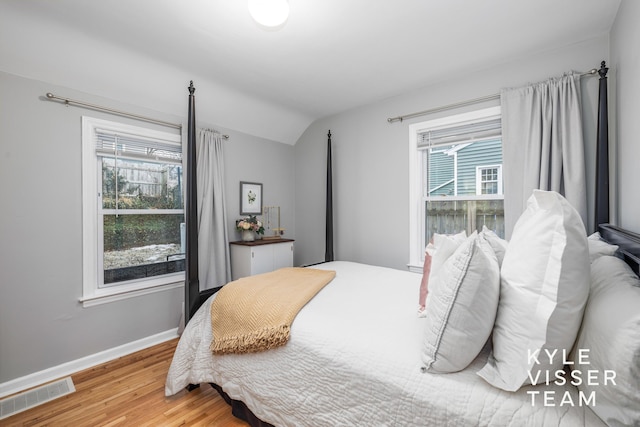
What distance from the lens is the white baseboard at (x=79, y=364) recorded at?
6.75 feet

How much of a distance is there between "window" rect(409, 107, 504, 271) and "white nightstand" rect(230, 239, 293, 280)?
4.97 ft

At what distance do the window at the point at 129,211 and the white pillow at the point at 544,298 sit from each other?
2.89 m

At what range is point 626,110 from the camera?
1732mm

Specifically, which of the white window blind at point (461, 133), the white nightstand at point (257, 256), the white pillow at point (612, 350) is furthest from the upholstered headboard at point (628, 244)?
the white nightstand at point (257, 256)

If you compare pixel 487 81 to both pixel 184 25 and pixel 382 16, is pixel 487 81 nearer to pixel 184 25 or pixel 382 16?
pixel 382 16

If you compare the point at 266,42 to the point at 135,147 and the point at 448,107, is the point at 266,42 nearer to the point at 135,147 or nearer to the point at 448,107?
the point at 135,147

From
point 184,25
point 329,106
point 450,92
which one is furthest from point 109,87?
point 450,92

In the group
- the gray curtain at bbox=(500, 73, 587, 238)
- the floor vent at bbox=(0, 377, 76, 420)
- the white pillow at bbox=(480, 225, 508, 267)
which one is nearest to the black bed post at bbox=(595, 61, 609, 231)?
the gray curtain at bbox=(500, 73, 587, 238)

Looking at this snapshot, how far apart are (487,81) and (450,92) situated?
0.32 m

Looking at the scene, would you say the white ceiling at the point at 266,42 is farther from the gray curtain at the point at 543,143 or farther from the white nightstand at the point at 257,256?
the white nightstand at the point at 257,256

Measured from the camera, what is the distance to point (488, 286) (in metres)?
0.98

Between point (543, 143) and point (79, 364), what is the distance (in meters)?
4.04

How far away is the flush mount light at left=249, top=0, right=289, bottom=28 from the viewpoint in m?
1.56

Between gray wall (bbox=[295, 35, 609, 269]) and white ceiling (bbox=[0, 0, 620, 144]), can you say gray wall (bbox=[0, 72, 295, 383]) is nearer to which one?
white ceiling (bbox=[0, 0, 620, 144])
